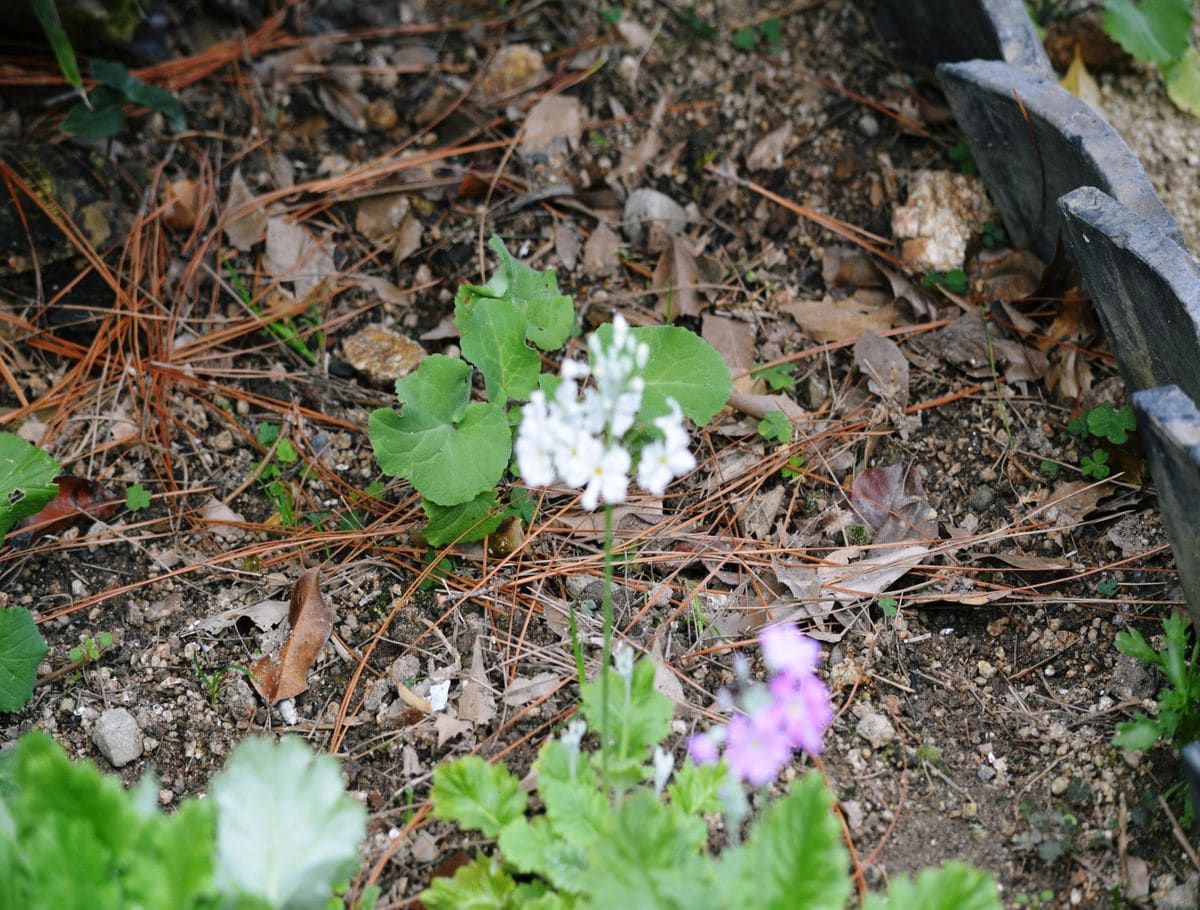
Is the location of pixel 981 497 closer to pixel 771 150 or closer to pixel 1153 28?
pixel 771 150

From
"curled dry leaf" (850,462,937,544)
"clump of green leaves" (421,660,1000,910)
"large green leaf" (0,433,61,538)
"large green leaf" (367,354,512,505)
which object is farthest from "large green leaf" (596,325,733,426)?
"large green leaf" (0,433,61,538)

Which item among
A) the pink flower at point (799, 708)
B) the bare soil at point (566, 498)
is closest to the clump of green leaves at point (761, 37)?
the bare soil at point (566, 498)

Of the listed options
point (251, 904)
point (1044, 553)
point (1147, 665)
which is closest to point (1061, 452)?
point (1044, 553)

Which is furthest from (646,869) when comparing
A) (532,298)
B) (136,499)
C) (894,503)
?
(136,499)

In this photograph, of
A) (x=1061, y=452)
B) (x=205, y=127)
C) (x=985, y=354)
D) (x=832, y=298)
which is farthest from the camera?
(x=205, y=127)

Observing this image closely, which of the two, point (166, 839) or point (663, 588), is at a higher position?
point (166, 839)

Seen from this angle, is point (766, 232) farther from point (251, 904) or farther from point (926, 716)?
point (251, 904)

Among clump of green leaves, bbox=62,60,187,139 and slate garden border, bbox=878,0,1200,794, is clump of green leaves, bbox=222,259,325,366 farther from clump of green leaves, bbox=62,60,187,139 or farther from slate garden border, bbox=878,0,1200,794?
slate garden border, bbox=878,0,1200,794
